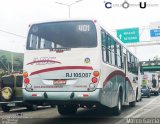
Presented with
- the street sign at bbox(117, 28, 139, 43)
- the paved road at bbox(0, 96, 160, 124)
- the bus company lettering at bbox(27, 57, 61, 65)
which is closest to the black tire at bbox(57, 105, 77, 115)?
the paved road at bbox(0, 96, 160, 124)

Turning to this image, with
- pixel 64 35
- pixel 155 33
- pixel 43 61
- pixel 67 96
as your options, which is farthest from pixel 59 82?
pixel 155 33

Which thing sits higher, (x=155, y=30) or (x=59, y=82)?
(x=155, y=30)

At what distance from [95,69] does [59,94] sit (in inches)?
51.3

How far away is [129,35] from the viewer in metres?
41.6

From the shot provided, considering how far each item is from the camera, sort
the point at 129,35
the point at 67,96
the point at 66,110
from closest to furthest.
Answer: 1. the point at 67,96
2. the point at 66,110
3. the point at 129,35

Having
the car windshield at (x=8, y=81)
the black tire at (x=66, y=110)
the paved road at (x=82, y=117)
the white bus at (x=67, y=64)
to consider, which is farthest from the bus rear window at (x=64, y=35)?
the car windshield at (x=8, y=81)

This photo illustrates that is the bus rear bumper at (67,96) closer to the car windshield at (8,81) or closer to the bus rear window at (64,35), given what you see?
the bus rear window at (64,35)

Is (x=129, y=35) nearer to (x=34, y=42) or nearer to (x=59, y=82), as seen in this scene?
(x=34, y=42)

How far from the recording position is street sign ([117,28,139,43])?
41.3 metres

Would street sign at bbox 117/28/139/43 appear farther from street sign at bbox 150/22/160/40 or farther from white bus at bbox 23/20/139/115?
white bus at bbox 23/20/139/115

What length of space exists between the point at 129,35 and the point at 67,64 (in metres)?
30.9

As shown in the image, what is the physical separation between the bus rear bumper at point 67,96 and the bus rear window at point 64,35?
1475 millimetres

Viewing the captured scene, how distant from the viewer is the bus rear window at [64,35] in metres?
11.6

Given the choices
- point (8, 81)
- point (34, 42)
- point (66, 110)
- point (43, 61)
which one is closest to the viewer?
point (43, 61)
